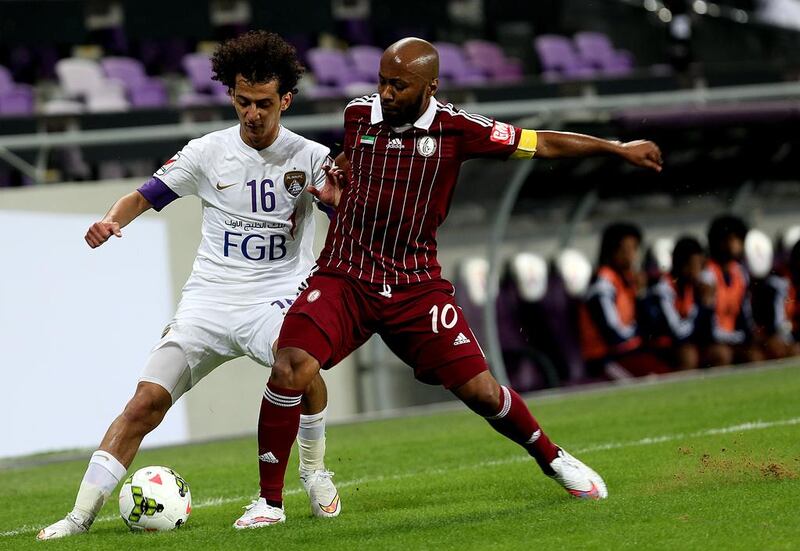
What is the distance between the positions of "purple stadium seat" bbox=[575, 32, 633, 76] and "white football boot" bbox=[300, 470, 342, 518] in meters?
17.1

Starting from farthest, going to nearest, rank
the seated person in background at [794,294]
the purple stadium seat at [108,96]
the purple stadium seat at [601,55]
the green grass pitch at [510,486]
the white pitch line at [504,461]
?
the purple stadium seat at [601,55] → the purple stadium seat at [108,96] → the seated person in background at [794,294] → the white pitch line at [504,461] → the green grass pitch at [510,486]

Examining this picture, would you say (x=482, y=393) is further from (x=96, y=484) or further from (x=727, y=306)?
(x=727, y=306)

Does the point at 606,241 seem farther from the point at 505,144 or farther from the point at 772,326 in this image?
the point at 505,144

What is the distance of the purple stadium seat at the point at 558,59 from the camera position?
73.2 feet

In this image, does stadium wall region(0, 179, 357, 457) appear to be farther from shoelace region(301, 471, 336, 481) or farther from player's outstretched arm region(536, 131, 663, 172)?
player's outstretched arm region(536, 131, 663, 172)

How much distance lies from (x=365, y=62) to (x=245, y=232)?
14115mm

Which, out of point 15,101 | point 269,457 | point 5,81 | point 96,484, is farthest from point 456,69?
point 96,484

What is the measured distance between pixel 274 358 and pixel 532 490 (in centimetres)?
147

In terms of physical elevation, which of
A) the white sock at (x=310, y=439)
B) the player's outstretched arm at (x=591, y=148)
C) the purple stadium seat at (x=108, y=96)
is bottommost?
the white sock at (x=310, y=439)

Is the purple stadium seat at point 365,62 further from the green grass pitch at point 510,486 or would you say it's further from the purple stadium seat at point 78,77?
the green grass pitch at point 510,486

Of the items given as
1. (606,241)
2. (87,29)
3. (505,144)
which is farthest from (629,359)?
(87,29)

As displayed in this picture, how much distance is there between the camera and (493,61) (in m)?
22.0

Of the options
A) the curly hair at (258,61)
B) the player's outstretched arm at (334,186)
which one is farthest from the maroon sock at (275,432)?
the curly hair at (258,61)

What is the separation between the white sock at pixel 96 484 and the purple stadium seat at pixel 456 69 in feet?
49.6
